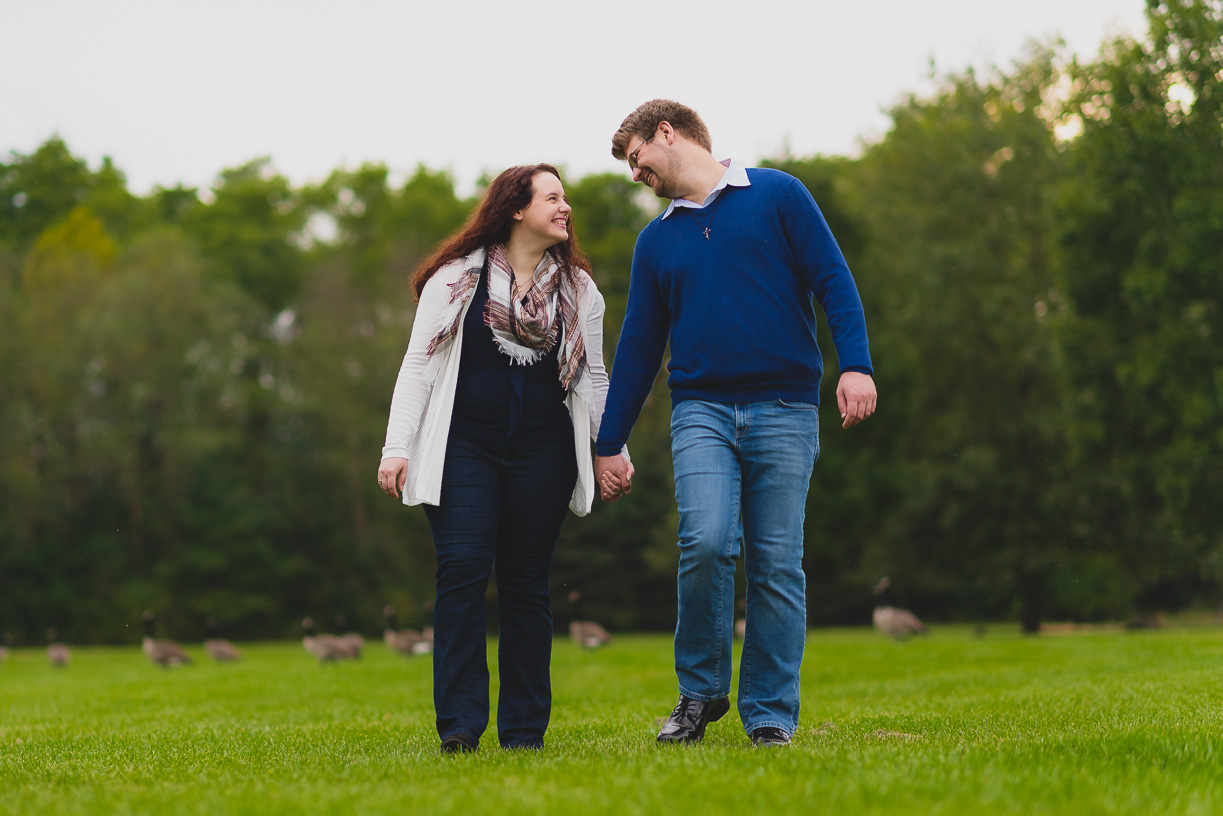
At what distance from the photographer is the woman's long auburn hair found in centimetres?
512

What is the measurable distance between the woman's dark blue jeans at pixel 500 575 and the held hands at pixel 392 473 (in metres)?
0.18

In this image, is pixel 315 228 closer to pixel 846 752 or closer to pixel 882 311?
pixel 882 311

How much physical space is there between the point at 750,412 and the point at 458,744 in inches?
68.8

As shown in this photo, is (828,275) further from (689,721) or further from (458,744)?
(458,744)

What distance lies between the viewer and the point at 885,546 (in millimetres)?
33438

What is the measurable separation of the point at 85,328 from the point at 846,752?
3675 cm

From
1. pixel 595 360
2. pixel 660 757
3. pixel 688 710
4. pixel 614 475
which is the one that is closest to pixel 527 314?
pixel 595 360

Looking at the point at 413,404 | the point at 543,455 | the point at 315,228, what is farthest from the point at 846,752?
the point at 315,228

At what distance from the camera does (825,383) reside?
34.3m

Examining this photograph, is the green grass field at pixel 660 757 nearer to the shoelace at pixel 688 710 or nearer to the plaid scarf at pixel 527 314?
the shoelace at pixel 688 710

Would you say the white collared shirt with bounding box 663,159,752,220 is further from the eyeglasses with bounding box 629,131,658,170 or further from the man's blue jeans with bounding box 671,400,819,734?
the man's blue jeans with bounding box 671,400,819,734

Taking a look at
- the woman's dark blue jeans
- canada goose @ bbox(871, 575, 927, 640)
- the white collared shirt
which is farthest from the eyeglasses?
canada goose @ bbox(871, 575, 927, 640)

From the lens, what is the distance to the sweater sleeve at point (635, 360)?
5039mm

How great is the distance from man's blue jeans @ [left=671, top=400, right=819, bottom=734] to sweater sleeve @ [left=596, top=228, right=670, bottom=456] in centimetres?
38
